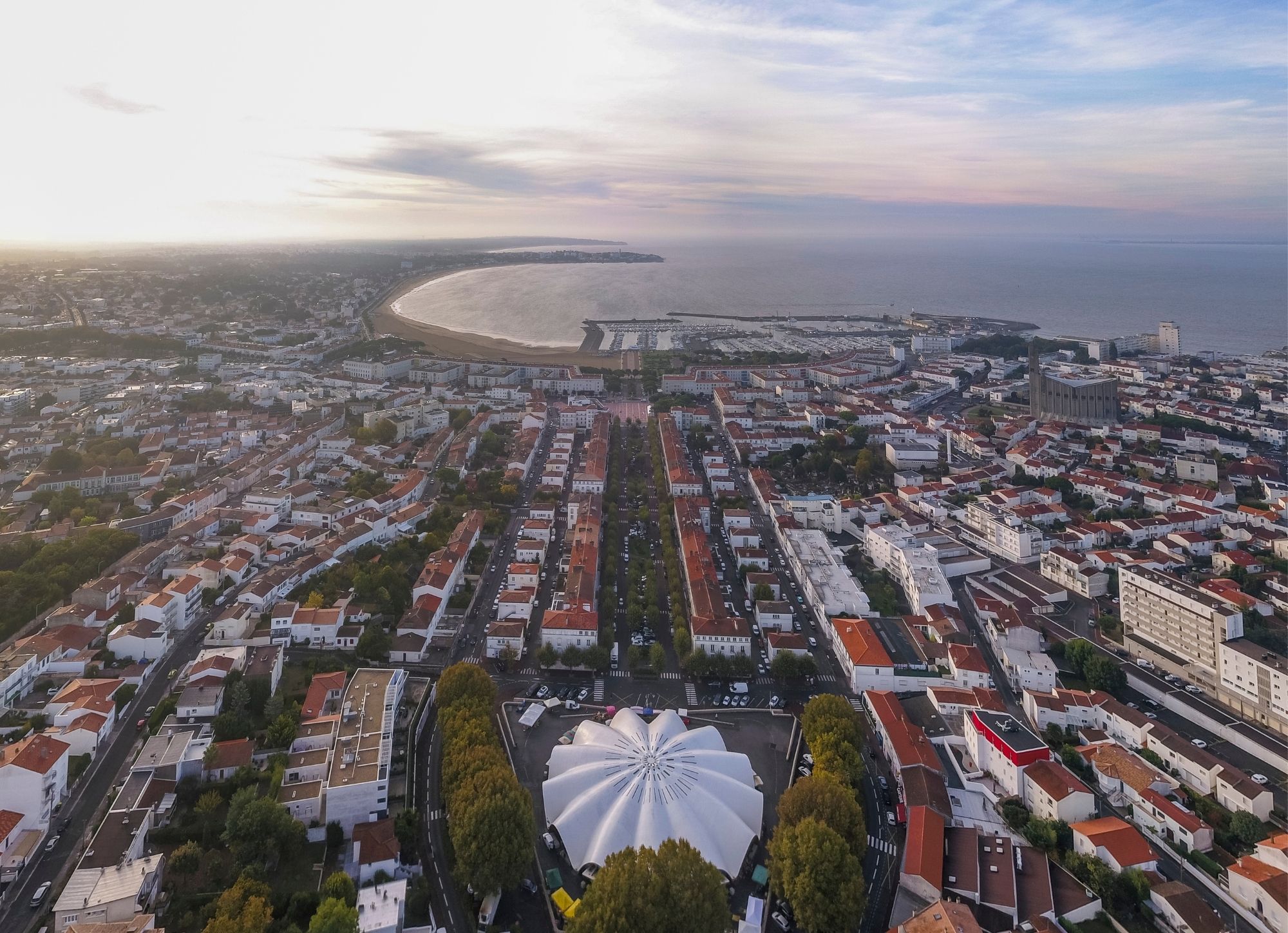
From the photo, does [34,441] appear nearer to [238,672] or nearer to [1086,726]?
[238,672]

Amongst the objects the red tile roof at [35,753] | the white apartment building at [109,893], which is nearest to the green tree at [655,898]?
the white apartment building at [109,893]

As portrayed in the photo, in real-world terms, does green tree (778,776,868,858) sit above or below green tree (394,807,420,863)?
above

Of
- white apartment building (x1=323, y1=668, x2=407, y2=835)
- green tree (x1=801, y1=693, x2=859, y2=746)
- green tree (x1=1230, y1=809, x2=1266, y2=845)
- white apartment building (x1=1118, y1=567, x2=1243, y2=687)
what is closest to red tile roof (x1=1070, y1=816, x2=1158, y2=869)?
green tree (x1=1230, y1=809, x2=1266, y2=845)

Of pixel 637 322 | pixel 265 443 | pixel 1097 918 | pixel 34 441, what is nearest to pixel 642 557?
pixel 1097 918

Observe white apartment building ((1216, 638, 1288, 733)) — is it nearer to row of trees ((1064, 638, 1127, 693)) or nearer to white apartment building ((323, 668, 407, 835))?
row of trees ((1064, 638, 1127, 693))

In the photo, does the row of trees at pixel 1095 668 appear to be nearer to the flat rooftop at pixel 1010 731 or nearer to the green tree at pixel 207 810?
the flat rooftop at pixel 1010 731

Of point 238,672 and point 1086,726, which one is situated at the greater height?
point 238,672
